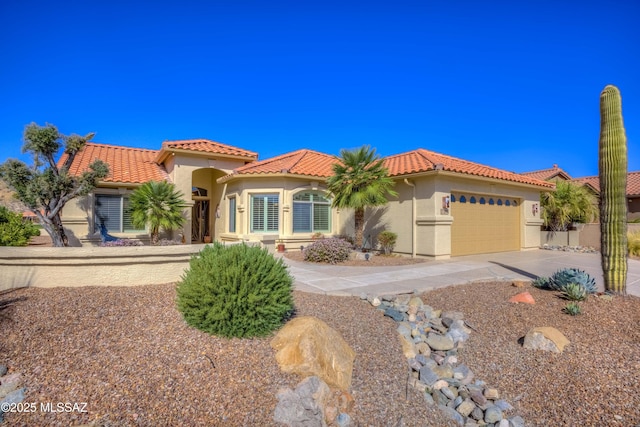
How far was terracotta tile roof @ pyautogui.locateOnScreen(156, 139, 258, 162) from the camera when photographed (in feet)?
51.0

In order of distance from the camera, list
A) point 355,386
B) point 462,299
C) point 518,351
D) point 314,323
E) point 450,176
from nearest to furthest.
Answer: point 355,386 < point 314,323 < point 518,351 < point 462,299 < point 450,176

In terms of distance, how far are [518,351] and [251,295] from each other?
417 cm

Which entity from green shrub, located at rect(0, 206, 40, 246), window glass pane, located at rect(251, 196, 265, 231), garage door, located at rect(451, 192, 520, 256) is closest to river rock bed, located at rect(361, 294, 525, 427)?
garage door, located at rect(451, 192, 520, 256)

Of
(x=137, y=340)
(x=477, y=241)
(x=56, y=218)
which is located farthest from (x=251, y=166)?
(x=137, y=340)

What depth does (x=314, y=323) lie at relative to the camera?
4.75m

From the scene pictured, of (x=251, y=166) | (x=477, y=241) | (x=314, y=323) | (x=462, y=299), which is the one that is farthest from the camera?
(x=251, y=166)

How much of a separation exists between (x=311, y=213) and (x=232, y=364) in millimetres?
12503

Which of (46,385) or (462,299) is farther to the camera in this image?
(462,299)

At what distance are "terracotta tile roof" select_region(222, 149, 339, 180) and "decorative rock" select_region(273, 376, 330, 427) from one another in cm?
1152

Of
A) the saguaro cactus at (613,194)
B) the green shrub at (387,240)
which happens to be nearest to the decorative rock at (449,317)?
the saguaro cactus at (613,194)

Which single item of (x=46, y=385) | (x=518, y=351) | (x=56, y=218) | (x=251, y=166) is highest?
(x=251, y=166)

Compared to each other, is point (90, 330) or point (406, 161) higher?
point (406, 161)

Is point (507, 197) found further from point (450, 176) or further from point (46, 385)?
point (46, 385)

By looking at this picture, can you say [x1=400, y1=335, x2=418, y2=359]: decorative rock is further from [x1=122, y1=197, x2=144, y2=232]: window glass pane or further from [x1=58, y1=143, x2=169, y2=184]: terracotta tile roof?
[x1=58, y1=143, x2=169, y2=184]: terracotta tile roof
